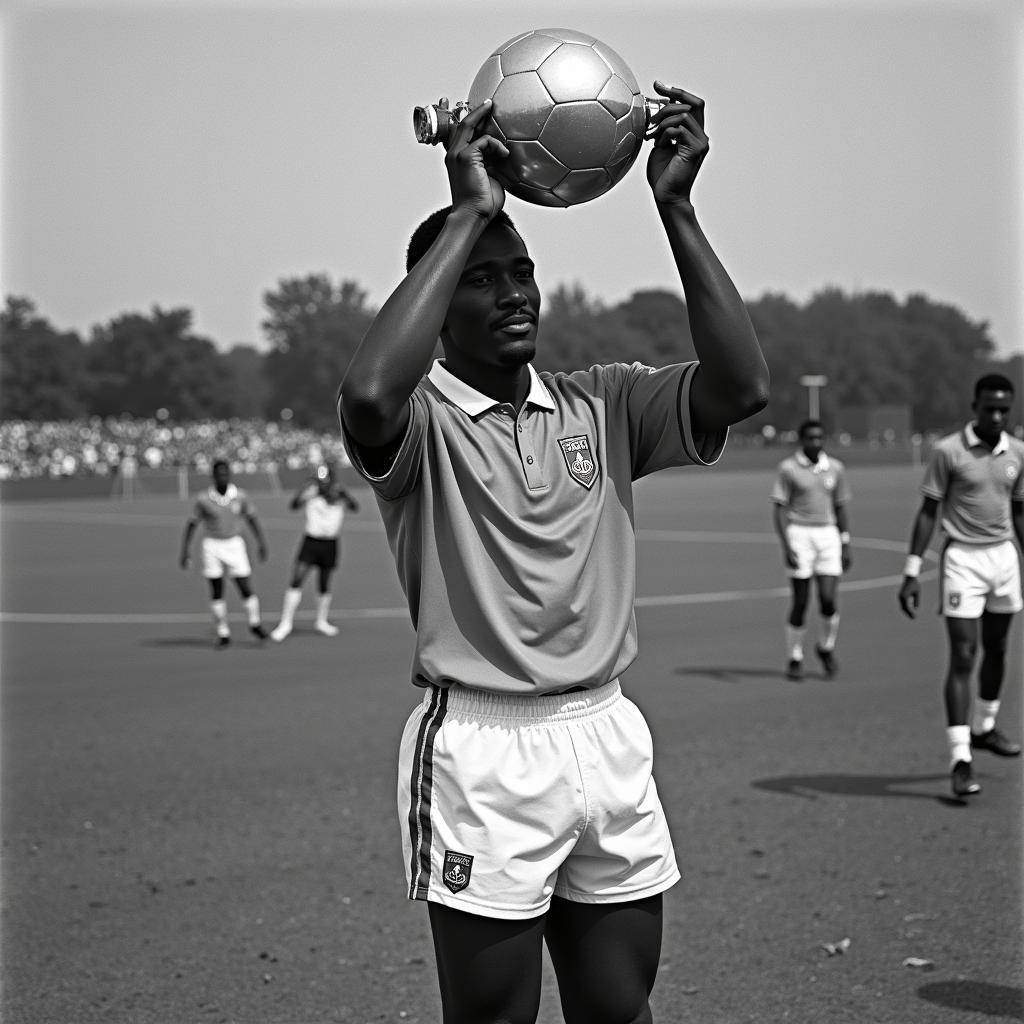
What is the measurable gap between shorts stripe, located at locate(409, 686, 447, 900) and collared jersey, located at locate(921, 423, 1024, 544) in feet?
19.3

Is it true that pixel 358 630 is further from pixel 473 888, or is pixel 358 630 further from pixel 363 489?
pixel 363 489

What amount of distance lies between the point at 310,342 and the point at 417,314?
135m

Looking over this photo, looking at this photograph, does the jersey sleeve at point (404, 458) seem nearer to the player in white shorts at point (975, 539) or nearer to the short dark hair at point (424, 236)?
the short dark hair at point (424, 236)

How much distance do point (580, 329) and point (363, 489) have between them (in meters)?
78.2

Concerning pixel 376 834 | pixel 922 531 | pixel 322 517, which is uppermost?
pixel 922 531

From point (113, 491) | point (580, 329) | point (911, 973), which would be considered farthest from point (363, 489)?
point (580, 329)

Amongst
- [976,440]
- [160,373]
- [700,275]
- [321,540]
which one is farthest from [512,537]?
[160,373]

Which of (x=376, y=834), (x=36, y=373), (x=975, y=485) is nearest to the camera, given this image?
(x=376, y=834)

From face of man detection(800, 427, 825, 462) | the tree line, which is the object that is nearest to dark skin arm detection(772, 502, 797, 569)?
face of man detection(800, 427, 825, 462)

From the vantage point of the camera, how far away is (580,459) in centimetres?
342

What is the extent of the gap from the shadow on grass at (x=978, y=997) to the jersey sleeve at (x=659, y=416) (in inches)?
108

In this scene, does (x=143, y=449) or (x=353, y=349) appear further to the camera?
(x=353, y=349)

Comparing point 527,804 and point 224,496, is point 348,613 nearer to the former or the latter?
point 224,496

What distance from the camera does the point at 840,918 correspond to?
623 cm
